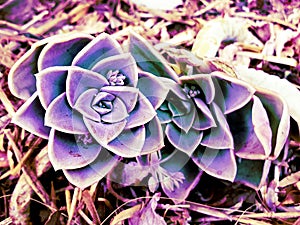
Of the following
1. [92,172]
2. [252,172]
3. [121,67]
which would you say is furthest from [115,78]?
[252,172]

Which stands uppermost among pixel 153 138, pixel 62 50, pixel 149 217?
pixel 62 50

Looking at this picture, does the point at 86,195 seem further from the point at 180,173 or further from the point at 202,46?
the point at 202,46

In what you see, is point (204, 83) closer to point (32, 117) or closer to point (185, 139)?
point (185, 139)

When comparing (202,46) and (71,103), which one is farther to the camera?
(202,46)

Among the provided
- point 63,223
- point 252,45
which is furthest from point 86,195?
point 252,45

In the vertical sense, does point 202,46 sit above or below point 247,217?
above
